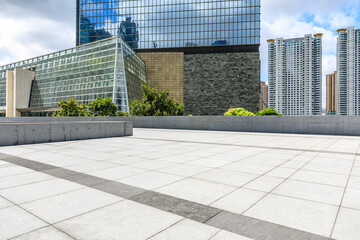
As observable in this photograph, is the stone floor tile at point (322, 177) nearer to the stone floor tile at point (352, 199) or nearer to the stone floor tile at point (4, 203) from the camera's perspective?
the stone floor tile at point (352, 199)

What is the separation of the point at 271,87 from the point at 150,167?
134 meters

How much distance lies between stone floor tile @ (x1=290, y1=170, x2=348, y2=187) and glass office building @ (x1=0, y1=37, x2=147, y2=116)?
45.7 metres

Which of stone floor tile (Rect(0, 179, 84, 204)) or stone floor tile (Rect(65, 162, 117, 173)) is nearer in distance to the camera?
stone floor tile (Rect(0, 179, 84, 204))

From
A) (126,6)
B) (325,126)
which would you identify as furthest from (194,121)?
(126,6)

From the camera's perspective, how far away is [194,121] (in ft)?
86.3

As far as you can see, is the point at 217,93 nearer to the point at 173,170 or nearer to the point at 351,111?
the point at 173,170

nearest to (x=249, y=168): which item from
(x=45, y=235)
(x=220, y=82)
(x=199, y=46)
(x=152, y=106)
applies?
(x=45, y=235)

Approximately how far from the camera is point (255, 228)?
2.88m

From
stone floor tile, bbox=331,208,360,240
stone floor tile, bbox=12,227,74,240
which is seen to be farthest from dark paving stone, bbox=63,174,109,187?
stone floor tile, bbox=331,208,360,240

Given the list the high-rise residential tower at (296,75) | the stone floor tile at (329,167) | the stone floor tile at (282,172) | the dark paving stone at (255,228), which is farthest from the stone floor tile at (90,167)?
the high-rise residential tower at (296,75)

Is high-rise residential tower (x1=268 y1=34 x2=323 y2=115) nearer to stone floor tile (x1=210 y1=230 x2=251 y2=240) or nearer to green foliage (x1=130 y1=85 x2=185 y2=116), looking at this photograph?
green foliage (x1=130 y1=85 x2=185 y2=116)

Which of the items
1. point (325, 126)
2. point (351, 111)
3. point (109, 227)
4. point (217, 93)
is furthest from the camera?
point (351, 111)

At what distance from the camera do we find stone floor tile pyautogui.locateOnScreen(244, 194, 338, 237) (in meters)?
2.94

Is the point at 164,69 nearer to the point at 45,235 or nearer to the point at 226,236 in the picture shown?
the point at 45,235
